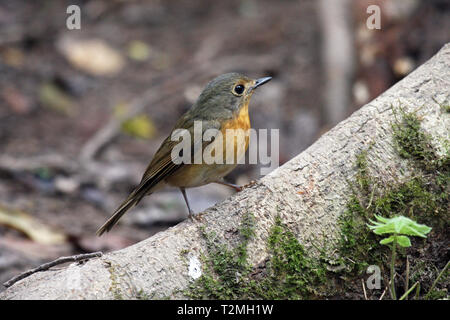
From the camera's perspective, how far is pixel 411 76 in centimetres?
343

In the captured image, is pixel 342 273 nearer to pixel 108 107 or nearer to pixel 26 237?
pixel 26 237

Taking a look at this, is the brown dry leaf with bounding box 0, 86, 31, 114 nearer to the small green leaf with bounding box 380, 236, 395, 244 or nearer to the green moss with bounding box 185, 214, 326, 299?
the green moss with bounding box 185, 214, 326, 299

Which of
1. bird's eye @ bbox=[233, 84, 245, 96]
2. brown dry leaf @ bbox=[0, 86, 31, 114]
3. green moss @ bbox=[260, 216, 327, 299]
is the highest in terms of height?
brown dry leaf @ bbox=[0, 86, 31, 114]

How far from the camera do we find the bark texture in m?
2.71

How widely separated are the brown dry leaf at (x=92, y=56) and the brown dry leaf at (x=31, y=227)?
3.59m

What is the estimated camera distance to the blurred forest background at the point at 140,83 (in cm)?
564

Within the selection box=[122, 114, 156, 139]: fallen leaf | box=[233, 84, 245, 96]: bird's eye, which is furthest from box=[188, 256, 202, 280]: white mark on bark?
box=[122, 114, 156, 139]: fallen leaf

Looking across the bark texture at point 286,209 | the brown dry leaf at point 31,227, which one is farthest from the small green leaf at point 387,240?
the brown dry leaf at point 31,227

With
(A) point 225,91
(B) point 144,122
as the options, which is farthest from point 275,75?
(A) point 225,91

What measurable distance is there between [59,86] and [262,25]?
336 centimetres

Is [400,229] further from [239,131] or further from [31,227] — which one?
[31,227]

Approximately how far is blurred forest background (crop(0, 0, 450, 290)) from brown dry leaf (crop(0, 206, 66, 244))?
13mm

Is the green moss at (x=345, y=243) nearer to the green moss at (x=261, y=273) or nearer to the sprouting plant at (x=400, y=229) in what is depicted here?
the green moss at (x=261, y=273)
